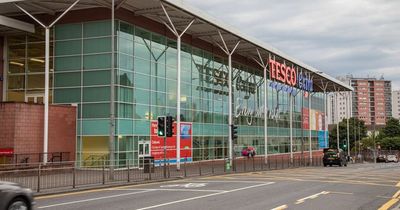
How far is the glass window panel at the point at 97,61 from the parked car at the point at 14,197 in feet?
79.9

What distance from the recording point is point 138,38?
36656 millimetres

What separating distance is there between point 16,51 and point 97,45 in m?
6.85

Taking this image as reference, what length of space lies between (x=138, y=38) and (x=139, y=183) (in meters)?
16.0

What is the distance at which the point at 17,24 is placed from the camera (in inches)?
1320

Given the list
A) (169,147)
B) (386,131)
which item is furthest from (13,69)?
(386,131)

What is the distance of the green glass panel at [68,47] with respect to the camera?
1375 inches

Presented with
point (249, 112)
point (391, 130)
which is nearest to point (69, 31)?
point (249, 112)

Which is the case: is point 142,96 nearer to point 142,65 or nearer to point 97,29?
point 142,65

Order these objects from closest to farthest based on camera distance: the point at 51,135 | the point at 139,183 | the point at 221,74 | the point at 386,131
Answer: the point at 139,183 → the point at 51,135 → the point at 221,74 → the point at 386,131

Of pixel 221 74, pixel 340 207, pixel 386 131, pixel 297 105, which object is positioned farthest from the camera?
pixel 386 131

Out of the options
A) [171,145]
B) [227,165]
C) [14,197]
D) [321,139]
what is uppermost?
[321,139]

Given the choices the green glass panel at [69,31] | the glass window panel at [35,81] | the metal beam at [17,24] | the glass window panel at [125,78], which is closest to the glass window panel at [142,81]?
the glass window panel at [125,78]

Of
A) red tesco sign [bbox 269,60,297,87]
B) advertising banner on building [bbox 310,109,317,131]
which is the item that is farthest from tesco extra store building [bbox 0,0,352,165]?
advertising banner on building [bbox 310,109,317,131]

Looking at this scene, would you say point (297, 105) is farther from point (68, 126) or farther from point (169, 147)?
point (68, 126)
